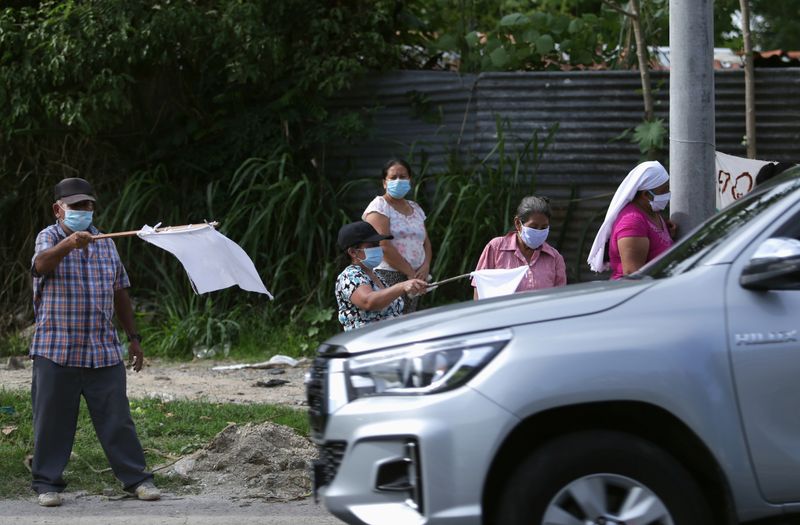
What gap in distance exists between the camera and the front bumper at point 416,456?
13.0 ft

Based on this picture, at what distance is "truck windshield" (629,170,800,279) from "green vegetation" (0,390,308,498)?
10.4ft

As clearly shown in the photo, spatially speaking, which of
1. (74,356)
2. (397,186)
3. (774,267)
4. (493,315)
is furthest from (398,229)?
(774,267)

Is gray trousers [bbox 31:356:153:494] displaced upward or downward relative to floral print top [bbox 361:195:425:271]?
downward

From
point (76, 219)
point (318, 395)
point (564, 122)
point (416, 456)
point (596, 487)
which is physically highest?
point (564, 122)

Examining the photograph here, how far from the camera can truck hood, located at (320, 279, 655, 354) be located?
415 centimetres

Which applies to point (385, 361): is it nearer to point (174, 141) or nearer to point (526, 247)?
point (526, 247)

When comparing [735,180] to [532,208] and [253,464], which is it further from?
[253,464]

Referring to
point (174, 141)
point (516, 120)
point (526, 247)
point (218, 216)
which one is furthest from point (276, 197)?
point (526, 247)

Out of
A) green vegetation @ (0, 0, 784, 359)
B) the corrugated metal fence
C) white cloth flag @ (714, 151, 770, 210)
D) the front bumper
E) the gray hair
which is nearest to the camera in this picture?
the front bumper

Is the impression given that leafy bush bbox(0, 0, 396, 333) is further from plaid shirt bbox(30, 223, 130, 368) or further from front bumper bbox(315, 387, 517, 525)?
front bumper bbox(315, 387, 517, 525)

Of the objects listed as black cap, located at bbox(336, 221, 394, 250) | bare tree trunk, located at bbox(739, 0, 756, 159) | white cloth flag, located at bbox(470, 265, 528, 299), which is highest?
bare tree trunk, located at bbox(739, 0, 756, 159)

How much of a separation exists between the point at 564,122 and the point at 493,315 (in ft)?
22.4

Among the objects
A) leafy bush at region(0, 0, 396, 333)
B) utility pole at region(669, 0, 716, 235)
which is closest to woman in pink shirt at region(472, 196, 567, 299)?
utility pole at region(669, 0, 716, 235)

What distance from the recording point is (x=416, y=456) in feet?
13.1
